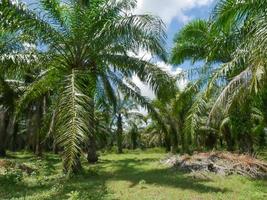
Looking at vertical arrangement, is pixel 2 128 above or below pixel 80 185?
above

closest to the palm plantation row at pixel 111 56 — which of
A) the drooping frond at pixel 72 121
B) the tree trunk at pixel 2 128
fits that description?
the drooping frond at pixel 72 121

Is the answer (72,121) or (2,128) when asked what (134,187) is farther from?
(2,128)

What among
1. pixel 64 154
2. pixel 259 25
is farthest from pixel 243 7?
pixel 64 154

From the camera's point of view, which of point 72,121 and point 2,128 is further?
point 2,128

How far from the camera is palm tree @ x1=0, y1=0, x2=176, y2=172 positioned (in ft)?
40.5

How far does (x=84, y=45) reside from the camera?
14.4 m

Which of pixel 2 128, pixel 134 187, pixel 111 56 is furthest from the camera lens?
pixel 2 128

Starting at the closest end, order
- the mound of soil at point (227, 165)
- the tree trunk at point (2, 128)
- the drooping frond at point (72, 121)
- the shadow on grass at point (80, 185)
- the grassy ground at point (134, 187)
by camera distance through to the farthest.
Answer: the drooping frond at point (72, 121) < the grassy ground at point (134, 187) < the shadow on grass at point (80, 185) < the mound of soil at point (227, 165) < the tree trunk at point (2, 128)

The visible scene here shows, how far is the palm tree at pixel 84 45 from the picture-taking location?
1234 cm

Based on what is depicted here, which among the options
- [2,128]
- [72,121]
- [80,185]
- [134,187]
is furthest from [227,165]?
[2,128]

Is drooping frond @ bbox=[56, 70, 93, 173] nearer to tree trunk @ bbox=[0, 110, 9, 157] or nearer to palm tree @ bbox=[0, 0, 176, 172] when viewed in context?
palm tree @ bbox=[0, 0, 176, 172]

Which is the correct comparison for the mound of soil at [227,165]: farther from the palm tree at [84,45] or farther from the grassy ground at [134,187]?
the palm tree at [84,45]

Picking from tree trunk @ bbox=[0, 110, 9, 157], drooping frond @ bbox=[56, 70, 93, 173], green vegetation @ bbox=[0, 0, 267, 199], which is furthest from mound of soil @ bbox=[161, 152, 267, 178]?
tree trunk @ bbox=[0, 110, 9, 157]

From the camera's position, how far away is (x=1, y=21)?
1270cm
